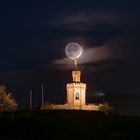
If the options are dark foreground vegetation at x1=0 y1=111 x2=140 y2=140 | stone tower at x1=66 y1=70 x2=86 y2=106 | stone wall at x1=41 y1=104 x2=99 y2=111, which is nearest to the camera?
dark foreground vegetation at x1=0 y1=111 x2=140 y2=140

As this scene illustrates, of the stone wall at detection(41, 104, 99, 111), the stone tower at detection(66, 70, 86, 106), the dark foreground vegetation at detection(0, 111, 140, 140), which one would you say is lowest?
the dark foreground vegetation at detection(0, 111, 140, 140)

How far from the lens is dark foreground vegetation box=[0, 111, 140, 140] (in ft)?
458

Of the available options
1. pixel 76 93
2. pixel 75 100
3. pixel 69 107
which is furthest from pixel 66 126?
pixel 76 93

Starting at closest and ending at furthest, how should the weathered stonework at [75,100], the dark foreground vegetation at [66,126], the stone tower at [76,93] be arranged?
the dark foreground vegetation at [66,126] < the weathered stonework at [75,100] < the stone tower at [76,93]

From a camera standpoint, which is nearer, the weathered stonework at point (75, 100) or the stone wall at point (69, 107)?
the stone wall at point (69, 107)

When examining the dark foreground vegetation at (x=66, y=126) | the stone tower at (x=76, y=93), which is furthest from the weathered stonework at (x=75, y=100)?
the dark foreground vegetation at (x=66, y=126)

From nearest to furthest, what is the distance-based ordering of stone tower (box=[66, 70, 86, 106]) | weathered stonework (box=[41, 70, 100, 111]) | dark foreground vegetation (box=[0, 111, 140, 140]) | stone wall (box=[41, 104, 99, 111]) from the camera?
dark foreground vegetation (box=[0, 111, 140, 140]), stone wall (box=[41, 104, 99, 111]), weathered stonework (box=[41, 70, 100, 111]), stone tower (box=[66, 70, 86, 106])

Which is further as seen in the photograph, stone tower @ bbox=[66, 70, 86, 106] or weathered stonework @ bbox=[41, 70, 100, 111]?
stone tower @ bbox=[66, 70, 86, 106]

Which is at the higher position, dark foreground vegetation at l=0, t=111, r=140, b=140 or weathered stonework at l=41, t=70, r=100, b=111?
weathered stonework at l=41, t=70, r=100, b=111

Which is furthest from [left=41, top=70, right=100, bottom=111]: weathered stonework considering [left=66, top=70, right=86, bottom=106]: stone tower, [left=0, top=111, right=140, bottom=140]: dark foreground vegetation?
[left=0, top=111, right=140, bottom=140]: dark foreground vegetation

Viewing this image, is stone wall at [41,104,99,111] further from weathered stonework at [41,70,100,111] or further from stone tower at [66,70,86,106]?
stone tower at [66,70,86,106]

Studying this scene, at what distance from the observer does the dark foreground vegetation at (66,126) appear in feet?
458

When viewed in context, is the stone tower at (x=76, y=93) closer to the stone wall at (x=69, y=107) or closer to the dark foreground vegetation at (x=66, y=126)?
the stone wall at (x=69, y=107)

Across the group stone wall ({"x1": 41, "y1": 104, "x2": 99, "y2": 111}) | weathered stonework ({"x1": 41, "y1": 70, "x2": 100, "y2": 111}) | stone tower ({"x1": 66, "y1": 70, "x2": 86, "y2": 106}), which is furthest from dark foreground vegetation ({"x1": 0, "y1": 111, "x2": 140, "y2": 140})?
stone tower ({"x1": 66, "y1": 70, "x2": 86, "y2": 106})
